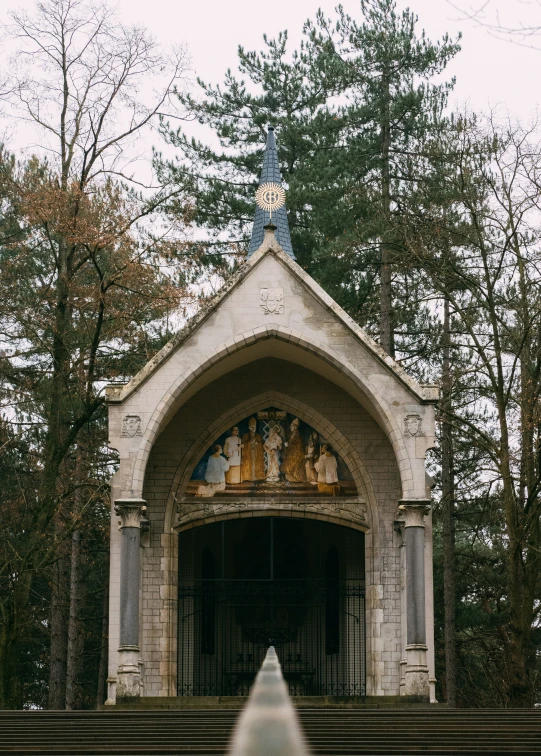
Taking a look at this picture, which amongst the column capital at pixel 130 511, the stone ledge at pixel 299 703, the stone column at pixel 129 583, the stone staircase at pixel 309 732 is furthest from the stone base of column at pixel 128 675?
the stone staircase at pixel 309 732

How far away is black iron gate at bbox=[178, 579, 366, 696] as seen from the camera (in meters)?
20.5

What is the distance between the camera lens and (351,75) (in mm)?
30812

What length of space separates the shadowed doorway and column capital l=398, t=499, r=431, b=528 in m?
3.04

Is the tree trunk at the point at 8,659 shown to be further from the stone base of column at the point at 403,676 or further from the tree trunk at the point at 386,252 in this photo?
the tree trunk at the point at 386,252

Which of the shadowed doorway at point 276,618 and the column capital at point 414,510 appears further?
the shadowed doorway at point 276,618

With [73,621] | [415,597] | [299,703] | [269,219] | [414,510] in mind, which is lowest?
[299,703]

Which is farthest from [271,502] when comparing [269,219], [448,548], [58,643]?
[58,643]

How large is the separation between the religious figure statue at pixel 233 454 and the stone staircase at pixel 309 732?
260 inches

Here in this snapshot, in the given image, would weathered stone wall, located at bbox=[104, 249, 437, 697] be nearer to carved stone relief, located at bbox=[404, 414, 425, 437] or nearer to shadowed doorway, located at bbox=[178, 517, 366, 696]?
carved stone relief, located at bbox=[404, 414, 425, 437]

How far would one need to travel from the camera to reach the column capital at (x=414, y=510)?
17.6 metres

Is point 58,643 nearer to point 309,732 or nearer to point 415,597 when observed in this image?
point 415,597

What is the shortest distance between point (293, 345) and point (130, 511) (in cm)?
354

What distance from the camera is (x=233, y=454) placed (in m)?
20.3

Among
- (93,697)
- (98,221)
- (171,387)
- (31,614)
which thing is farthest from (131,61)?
(93,697)
